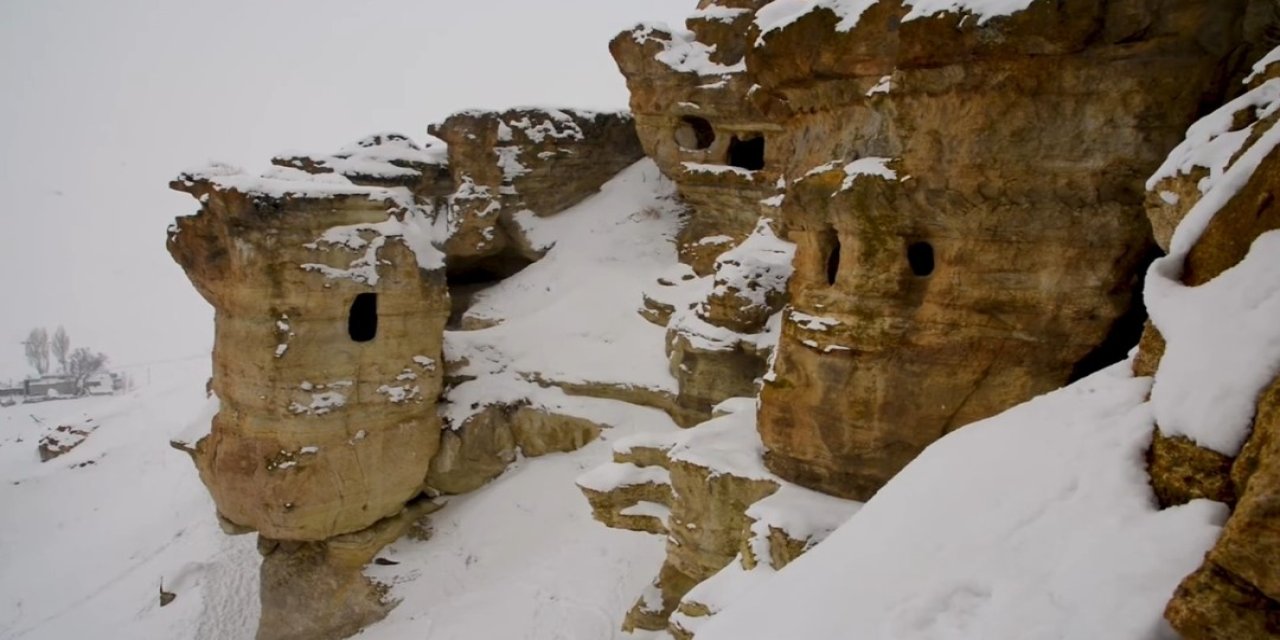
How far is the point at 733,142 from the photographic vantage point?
1777 centimetres

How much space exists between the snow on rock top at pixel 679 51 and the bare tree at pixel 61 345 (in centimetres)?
4843

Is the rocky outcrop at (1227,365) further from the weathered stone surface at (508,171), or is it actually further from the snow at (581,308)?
the weathered stone surface at (508,171)

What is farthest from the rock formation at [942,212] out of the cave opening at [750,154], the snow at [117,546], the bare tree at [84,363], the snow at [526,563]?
the bare tree at [84,363]

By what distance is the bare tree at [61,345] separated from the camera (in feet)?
148

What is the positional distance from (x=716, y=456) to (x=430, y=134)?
15.5m

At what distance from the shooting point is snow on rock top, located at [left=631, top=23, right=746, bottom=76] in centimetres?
1680

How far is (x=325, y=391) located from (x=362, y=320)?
6.38ft

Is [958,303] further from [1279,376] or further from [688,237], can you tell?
[688,237]

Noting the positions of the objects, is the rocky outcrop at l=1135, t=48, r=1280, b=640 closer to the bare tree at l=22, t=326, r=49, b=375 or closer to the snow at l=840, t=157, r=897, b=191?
the snow at l=840, t=157, r=897, b=191

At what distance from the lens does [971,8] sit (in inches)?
215

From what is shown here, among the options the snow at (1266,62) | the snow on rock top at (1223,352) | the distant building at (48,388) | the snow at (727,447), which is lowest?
the distant building at (48,388)

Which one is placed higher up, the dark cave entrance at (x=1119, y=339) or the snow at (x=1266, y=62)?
the snow at (x=1266, y=62)

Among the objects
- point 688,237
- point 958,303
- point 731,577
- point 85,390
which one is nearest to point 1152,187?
point 958,303

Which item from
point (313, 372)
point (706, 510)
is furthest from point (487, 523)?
point (706, 510)
